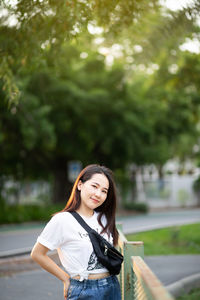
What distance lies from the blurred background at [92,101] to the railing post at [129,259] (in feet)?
8.47

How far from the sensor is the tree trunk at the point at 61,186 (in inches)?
1053

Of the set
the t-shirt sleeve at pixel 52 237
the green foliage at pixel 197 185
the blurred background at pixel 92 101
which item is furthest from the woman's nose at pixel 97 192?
the green foliage at pixel 197 185

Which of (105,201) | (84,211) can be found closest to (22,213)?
(105,201)

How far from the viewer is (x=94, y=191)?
10.5ft

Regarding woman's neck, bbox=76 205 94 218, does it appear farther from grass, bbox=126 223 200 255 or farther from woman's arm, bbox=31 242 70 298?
grass, bbox=126 223 200 255

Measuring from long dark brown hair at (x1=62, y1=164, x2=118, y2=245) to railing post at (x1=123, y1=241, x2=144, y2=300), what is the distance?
0.70 ft

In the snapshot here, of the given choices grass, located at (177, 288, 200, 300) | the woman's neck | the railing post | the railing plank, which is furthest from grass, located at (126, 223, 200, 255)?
the railing plank

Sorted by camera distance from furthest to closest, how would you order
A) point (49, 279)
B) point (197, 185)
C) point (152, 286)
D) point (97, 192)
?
point (197, 185) → point (49, 279) → point (97, 192) → point (152, 286)

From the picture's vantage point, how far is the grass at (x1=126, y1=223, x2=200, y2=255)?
1094cm

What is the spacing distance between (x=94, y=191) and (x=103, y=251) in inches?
18.0

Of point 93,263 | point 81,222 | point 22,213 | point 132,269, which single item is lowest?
point 22,213

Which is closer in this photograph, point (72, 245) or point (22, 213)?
point (72, 245)

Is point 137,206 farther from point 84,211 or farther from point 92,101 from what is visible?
point 84,211

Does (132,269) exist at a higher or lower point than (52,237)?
lower
